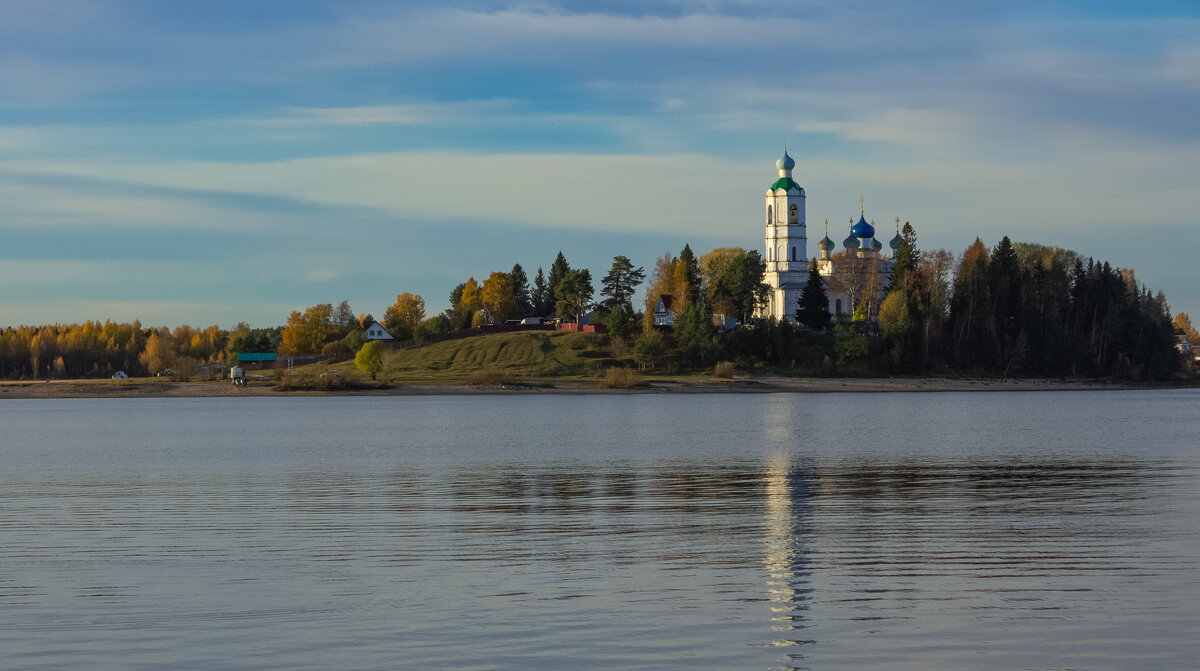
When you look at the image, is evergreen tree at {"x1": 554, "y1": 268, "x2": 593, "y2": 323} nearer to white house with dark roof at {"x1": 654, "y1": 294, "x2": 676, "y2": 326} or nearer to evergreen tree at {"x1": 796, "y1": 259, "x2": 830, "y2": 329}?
white house with dark roof at {"x1": 654, "y1": 294, "x2": 676, "y2": 326}

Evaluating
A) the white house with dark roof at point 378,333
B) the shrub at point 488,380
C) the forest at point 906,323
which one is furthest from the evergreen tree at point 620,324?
the white house with dark roof at point 378,333

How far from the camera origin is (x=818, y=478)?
34.5 m

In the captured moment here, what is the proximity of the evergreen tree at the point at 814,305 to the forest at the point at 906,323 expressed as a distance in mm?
152

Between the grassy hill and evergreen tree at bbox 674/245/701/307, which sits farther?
evergreen tree at bbox 674/245/701/307

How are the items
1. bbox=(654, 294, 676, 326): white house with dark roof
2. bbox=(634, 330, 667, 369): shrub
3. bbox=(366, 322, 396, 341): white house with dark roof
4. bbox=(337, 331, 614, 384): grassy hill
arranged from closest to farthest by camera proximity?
bbox=(634, 330, 667, 369): shrub < bbox=(337, 331, 614, 384): grassy hill < bbox=(654, 294, 676, 326): white house with dark roof < bbox=(366, 322, 396, 341): white house with dark roof

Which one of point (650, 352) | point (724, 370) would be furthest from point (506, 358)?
point (724, 370)

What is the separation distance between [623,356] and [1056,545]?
11002cm

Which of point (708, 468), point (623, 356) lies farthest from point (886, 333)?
point (708, 468)

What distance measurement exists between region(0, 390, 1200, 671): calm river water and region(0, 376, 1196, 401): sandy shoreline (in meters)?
76.1

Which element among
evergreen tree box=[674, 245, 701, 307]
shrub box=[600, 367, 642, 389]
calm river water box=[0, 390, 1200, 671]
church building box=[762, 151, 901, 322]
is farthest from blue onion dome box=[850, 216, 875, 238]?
calm river water box=[0, 390, 1200, 671]

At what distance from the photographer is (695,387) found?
121 m

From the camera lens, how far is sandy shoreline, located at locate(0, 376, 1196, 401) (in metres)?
121

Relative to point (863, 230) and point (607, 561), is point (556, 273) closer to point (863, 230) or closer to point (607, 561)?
point (863, 230)

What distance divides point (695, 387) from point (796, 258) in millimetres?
39020
